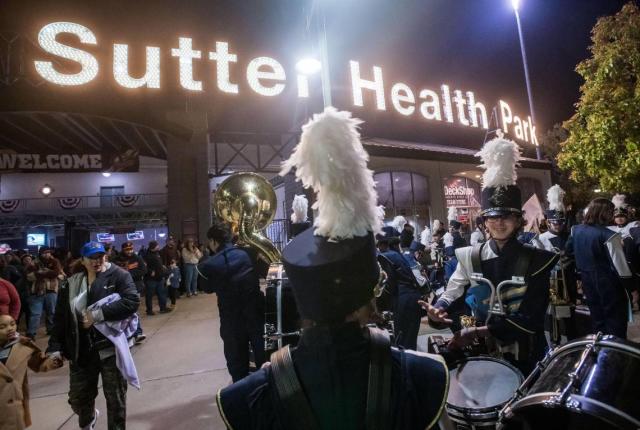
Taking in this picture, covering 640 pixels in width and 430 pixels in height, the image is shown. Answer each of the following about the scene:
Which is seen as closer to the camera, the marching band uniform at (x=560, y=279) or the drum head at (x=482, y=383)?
the drum head at (x=482, y=383)

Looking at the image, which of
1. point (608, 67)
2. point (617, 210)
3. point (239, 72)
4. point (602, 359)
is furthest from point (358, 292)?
point (239, 72)

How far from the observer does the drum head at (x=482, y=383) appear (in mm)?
2123

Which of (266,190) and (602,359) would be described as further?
(266,190)

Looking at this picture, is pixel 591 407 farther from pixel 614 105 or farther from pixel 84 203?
pixel 84 203

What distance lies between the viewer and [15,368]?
10.4 ft

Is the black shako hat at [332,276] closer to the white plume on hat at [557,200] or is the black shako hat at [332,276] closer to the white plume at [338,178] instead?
the white plume at [338,178]

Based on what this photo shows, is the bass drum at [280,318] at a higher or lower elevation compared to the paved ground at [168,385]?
higher

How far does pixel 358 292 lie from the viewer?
49.9 inches

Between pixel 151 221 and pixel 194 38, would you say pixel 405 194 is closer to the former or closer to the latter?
pixel 194 38

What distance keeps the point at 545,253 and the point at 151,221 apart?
977 inches

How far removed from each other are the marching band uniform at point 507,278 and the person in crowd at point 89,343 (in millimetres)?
3224

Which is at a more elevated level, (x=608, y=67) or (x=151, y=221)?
(x=608, y=67)

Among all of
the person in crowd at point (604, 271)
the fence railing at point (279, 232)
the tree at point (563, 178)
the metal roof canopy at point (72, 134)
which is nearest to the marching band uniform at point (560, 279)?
the person in crowd at point (604, 271)

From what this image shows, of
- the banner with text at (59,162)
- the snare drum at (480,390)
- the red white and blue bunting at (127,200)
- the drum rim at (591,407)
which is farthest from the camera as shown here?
the red white and blue bunting at (127,200)
